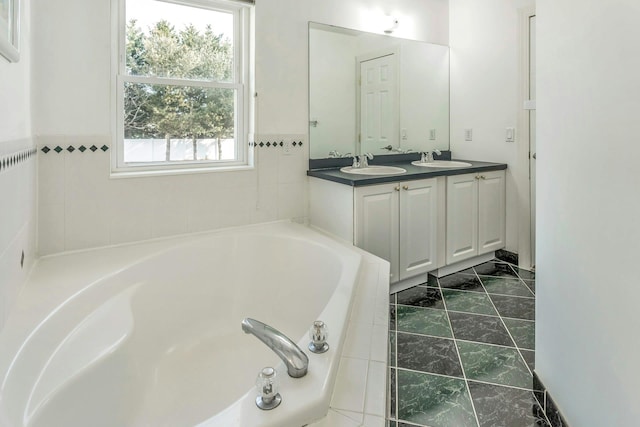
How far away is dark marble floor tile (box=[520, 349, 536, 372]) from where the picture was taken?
1.89 m

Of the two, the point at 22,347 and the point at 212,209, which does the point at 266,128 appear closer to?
the point at 212,209

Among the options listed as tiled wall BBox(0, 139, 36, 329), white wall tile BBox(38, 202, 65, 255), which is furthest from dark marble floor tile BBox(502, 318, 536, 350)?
white wall tile BBox(38, 202, 65, 255)

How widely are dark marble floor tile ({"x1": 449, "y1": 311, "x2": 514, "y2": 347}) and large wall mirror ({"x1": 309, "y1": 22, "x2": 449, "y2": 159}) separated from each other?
156cm

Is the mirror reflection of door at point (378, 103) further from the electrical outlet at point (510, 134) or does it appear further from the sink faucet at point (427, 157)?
the electrical outlet at point (510, 134)

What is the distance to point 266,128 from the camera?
2.73 meters

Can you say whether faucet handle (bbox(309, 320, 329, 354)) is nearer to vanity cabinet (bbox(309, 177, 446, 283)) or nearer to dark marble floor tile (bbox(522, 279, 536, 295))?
vanity cabinet (bbox(309, 177, 446, 283))

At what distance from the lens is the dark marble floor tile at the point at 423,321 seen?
226cm

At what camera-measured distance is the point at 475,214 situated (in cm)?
322

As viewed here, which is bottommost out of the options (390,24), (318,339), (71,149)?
(318,339)

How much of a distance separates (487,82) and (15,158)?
3.47 metres

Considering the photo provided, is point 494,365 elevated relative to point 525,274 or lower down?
lower down

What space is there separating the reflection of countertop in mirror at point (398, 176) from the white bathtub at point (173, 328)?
0.42 metres

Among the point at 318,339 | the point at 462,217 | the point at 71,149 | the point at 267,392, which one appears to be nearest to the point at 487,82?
the point at 462,217

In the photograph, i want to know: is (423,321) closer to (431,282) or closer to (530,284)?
(431,282)
